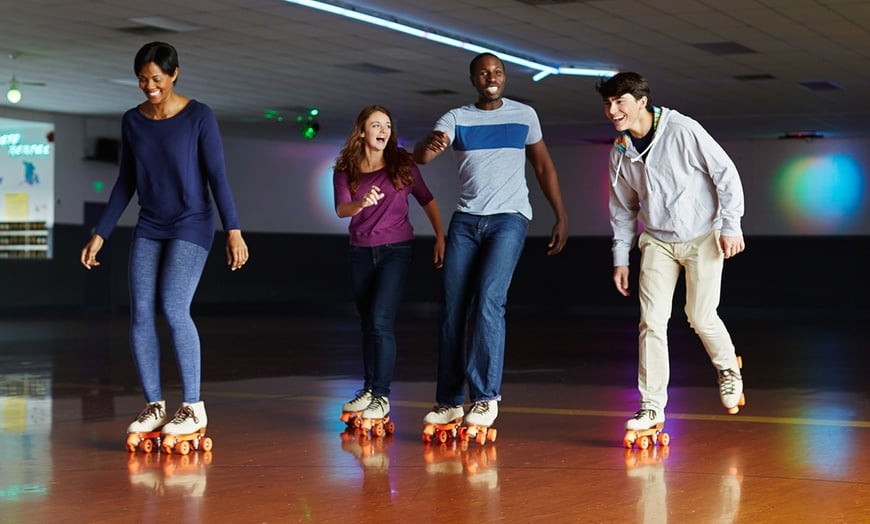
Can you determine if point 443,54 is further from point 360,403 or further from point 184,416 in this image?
point 184,416

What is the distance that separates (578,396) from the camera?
584 centimetres

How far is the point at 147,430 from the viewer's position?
4.09 meters

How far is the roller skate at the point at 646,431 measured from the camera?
406 cm

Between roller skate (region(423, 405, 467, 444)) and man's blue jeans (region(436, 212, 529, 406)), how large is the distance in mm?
53

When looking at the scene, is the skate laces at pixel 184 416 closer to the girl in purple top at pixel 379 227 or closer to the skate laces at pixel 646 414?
the girl in purple top at pixel 379 227

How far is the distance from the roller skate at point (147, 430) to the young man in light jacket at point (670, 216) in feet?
5.09

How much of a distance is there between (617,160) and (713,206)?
1.20 feet

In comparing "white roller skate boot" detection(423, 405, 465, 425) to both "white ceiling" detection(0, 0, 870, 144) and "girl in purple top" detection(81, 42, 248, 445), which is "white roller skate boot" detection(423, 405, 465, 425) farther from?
"white ceiling" detection(0, 0, 870, 144)

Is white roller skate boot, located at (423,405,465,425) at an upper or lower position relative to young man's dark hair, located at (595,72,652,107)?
lower

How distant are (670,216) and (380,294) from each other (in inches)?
43.6

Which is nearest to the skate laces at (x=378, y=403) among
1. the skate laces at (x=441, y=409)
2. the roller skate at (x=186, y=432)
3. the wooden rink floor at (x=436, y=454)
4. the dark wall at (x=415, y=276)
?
the wooden rink floor at (x=436, y=454)

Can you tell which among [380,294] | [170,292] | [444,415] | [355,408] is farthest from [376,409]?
[170,292]

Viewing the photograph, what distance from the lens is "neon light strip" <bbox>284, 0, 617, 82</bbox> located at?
33.3ft

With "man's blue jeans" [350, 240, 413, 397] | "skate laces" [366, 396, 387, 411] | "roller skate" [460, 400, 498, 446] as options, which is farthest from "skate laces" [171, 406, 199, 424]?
"roller skate" [460, 400, 498, 446]
